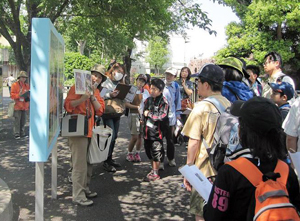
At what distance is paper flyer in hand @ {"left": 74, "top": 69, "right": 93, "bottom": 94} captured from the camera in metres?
3.74

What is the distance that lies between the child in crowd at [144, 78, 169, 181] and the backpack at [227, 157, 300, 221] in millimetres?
4062

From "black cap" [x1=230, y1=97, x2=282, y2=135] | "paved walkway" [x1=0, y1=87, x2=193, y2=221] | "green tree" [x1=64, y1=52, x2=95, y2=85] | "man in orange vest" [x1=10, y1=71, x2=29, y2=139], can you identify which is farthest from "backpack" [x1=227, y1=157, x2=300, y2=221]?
"green tree" [x1=64, y1=52, x2=95, y2=85]

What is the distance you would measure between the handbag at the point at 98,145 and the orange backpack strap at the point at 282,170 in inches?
128

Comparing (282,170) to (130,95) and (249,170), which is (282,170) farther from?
Result: (130,95)

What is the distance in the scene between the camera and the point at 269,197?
1.48m

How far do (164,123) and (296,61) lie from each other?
17.2 meters

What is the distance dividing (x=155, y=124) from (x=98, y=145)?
4.45 feet

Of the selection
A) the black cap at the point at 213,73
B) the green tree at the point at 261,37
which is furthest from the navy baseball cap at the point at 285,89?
the green tree at the point at 261,37

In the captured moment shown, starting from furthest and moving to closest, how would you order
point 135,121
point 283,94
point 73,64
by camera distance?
point 73,64
point 135,121
point 283,94

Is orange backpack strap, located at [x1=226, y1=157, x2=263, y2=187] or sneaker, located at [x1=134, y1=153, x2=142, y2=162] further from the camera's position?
sneaker, located at [x1=134, y1=153, x2=142, y2=162]

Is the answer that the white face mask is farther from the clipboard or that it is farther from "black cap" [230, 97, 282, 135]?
"black cap" [230, 97, 282, 135]

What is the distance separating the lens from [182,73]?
7.47 m

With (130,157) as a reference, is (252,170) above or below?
above

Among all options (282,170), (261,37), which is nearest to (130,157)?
(282,170)
